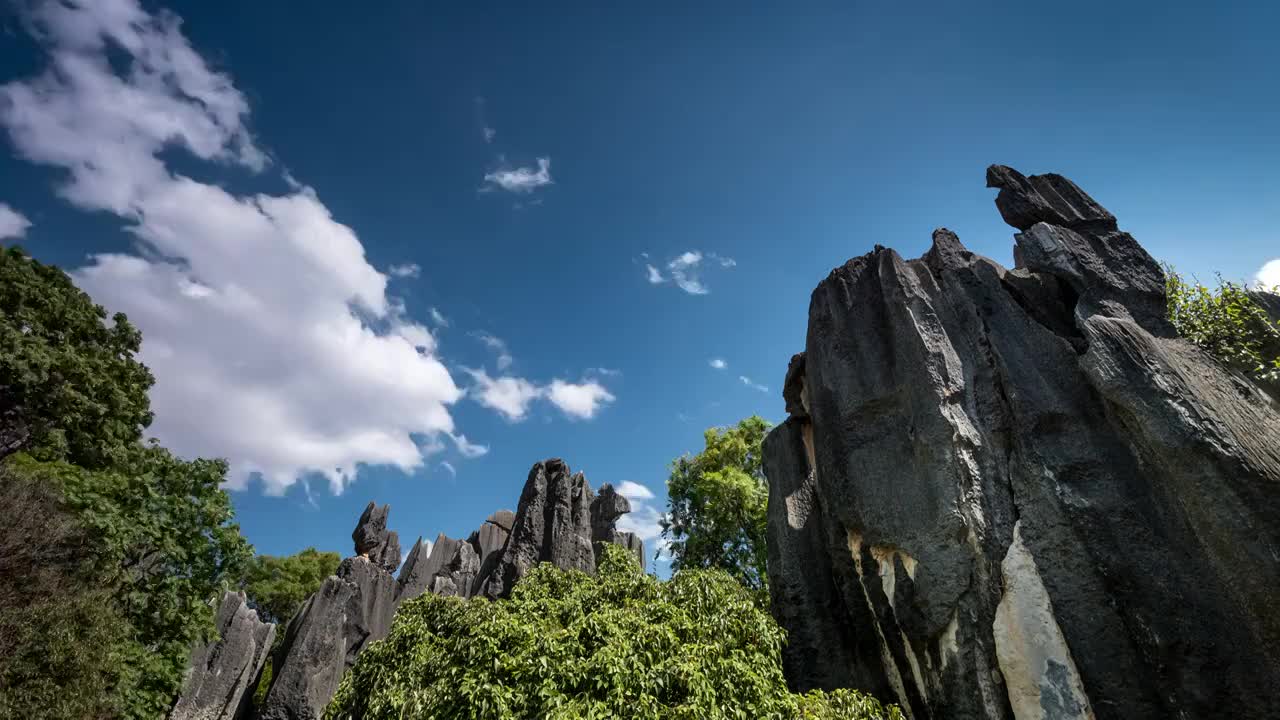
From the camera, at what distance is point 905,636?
1052cm

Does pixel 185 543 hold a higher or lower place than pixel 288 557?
lower

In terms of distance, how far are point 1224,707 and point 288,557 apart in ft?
168

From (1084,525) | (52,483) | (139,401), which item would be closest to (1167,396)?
(1084,525)

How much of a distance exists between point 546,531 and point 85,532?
11619 mm

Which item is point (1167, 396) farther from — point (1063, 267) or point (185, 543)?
point (185, 543)

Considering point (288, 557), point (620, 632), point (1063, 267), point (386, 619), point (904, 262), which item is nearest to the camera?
point (620, 632)

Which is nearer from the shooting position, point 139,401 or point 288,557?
point 139,401

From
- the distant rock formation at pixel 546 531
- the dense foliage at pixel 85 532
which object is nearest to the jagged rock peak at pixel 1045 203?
the distant rock formation at pixel 546 531

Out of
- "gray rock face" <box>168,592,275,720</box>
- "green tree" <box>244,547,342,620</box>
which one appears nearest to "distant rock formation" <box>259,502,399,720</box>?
"gray rock face" <box>168,592,275,720</box>

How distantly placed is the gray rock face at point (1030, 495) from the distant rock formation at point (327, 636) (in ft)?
40.3

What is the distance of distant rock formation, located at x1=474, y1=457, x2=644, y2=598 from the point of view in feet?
60.8

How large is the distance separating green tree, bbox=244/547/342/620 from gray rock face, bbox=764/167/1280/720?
38071 mm

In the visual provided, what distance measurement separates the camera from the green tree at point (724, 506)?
23531 millimetres

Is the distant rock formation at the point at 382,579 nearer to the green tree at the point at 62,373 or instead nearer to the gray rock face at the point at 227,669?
the gray rock face at the point at 227,669
